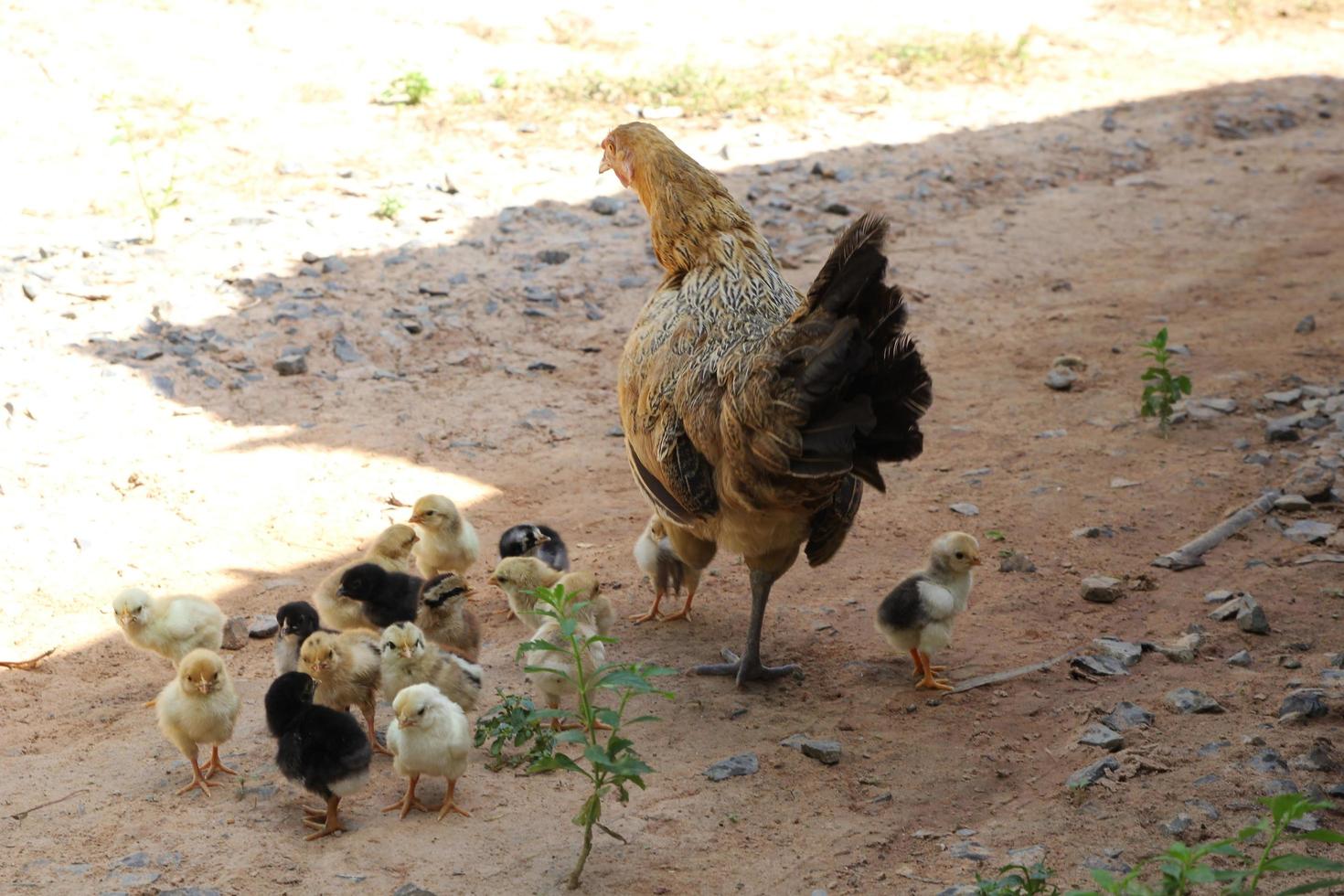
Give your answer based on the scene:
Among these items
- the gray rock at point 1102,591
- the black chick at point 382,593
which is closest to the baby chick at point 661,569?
the black chick at point 382,593

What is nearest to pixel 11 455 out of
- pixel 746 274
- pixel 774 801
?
pixel 746 274

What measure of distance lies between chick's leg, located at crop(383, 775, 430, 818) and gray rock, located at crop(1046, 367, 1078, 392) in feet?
18.4

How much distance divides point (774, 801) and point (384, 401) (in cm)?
475

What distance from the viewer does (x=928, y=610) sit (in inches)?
206

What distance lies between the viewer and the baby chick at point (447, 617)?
544 cm

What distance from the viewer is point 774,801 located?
14.7 ft

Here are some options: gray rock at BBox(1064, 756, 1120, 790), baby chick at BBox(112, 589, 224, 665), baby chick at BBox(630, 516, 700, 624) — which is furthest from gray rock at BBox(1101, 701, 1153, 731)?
baby chick at BBox(112, 589, 224, 665)

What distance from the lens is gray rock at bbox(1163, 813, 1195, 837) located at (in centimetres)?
385

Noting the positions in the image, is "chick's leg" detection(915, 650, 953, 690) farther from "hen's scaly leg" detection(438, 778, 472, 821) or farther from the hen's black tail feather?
"hen's scaly leg" detection(438, 778, 472, 821)

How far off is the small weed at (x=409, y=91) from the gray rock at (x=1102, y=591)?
30.7ft

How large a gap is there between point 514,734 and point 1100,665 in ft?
7.86

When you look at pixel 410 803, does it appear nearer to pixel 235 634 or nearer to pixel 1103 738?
pixel 235 634

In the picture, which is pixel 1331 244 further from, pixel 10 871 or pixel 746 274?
pixel 10 871

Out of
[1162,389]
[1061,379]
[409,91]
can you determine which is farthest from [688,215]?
[409,91]
